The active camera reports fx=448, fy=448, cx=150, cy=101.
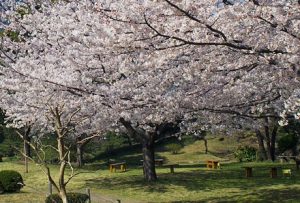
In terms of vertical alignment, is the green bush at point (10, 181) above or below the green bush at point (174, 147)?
below

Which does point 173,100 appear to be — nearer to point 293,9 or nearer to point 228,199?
point 293,9

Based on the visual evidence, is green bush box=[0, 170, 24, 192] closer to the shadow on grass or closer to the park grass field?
the park grass field

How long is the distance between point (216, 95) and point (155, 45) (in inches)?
129

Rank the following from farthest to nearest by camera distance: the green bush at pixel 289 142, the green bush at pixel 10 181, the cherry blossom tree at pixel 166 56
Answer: the green bush at pixel 289 142
the green bush at pixel 10 181
the cherry blossom tree at pixel 166 56

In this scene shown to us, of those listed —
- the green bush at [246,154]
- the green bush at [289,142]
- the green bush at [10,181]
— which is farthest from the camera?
the green bush at [246,154]

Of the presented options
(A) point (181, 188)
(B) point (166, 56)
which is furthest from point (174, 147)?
(B) point (166, 56)

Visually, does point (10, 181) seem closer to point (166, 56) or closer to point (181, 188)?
point (181, 188)

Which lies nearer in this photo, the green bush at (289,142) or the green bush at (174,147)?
the green bush at (289,142)

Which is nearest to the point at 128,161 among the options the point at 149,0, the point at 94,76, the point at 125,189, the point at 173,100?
the point at 125,189

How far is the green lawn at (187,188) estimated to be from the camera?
1709 cm

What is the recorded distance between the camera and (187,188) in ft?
64.4

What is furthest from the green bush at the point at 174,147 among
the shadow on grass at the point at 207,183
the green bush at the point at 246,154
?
the shadow on grass at the point at 207,183

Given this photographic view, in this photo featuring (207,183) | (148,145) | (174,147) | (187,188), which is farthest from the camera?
(174,147)

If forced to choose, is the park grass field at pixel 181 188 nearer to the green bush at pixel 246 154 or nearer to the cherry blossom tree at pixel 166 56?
the cherry blossom tree at pixel 166 56
